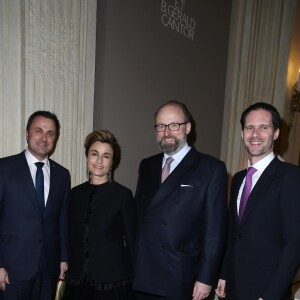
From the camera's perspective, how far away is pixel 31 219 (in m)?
2.19

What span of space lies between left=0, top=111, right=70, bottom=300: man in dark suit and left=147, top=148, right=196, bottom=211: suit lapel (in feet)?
2.46

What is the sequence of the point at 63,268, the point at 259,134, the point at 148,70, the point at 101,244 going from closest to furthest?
1. the point at 259,134
2. the point at 101,244
3. the point at 63,268
4. the point at 148,70

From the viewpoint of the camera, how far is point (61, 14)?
2631 mm

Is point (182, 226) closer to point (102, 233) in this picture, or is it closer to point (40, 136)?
point (102, 233)

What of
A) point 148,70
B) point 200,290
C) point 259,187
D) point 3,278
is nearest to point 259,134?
point 259,187

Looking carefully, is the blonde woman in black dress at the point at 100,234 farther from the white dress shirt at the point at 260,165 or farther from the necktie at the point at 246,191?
the white dress shirt at the point at 260,165

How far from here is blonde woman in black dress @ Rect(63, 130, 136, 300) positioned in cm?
222

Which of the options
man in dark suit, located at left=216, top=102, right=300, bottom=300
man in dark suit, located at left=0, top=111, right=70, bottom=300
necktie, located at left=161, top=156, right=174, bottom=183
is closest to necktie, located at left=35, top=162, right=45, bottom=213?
man in dark suit, located at left=0, top=111, right=70, bottom=300

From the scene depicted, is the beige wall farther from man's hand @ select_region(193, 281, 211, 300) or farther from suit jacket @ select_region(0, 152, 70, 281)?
man's hand @ select_region(193, 281, 211, 300)

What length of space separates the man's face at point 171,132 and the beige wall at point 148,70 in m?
0.94

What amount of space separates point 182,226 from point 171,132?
2.13 ft

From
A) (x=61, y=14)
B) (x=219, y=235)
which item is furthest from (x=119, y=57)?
(x=219, y=235)

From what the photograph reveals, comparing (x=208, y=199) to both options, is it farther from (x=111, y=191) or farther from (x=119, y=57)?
(x=119, y=57)

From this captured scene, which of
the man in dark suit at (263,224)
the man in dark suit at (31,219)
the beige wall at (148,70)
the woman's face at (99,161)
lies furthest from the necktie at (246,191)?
the beige wall at (148,70)
